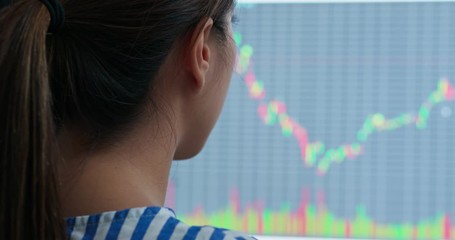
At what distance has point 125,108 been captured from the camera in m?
0.46

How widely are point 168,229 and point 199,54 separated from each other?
5.3 inches

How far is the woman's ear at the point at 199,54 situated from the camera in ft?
1.56

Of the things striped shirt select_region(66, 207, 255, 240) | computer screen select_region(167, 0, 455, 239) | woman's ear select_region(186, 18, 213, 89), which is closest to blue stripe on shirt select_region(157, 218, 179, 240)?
striped shirt select_region(66, 207, 255, 240)

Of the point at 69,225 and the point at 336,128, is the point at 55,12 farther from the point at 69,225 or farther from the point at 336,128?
the point at 336,128

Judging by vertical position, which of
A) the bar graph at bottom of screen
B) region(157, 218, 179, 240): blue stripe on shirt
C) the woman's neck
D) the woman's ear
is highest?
the woman's ear

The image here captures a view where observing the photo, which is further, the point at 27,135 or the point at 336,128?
the point at 336,128

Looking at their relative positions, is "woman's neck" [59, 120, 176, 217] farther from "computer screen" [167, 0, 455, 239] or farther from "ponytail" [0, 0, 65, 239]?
"computer screen" [167, 0, 455, 239]

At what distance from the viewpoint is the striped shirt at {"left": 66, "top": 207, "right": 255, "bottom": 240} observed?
16.6 inches

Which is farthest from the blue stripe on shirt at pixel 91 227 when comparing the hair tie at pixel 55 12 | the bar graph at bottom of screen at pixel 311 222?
the bar graph at bottom of screen at pixel 311 222

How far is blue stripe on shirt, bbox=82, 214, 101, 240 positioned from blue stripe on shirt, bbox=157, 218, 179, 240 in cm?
4

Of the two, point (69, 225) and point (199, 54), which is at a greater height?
point (199, 54)

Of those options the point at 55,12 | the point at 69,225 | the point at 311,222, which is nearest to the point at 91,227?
the point at 69,225

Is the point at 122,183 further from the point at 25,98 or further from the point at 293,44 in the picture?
the point at 293,44

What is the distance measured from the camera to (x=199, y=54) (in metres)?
0.48
